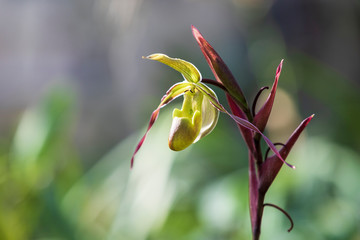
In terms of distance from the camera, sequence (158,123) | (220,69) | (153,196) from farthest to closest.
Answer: (158,123)
(153,196)
(220,69)

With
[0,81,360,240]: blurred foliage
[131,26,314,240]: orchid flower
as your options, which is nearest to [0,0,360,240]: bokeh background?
[0,81,360,240]: blurred foliage

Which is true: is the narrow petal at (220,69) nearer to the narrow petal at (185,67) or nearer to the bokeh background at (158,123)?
the narrow petal at (185,67)

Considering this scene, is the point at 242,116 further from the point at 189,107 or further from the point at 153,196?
the point at 153,196

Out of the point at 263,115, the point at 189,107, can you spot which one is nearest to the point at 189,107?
the point at 189,107

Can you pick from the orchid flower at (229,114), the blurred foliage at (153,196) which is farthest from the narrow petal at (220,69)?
the blurred foliage at (153,196)

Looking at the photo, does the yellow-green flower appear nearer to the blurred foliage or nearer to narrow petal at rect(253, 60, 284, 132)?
narrow petal at rect(253, 60, 284, 132)

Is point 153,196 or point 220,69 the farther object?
point 153,196
